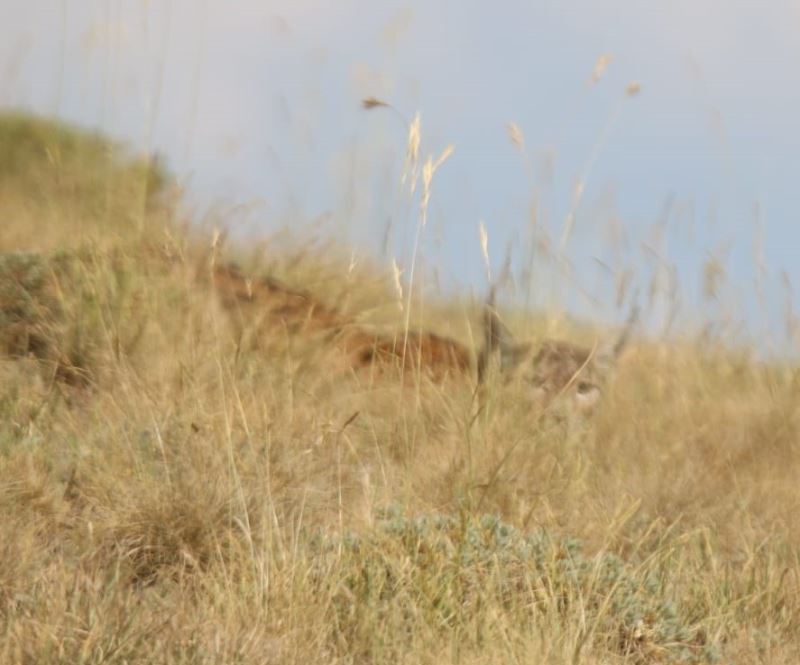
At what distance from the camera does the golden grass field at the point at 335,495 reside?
3037 mm

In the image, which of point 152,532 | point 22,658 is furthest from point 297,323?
point 22,658

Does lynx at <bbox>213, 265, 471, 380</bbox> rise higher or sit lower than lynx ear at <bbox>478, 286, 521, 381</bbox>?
lower

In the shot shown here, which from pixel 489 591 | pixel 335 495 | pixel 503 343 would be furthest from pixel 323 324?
pixel 489 591

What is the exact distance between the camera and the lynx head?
506cm

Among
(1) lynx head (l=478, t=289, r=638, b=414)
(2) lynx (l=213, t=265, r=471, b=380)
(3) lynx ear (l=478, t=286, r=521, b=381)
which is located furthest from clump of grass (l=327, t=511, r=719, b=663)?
(2) lynx (l=213, t=265, r=471, b=380)

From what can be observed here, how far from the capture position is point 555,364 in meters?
5.43

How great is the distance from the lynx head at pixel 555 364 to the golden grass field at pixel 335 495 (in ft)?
0.32

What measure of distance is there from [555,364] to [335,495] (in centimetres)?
159

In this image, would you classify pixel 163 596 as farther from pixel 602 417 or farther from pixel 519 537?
pixel 602 417

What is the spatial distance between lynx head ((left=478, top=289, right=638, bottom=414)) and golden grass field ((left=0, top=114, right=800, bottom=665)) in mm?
99

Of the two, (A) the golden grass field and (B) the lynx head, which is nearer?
(A) the golden grass field

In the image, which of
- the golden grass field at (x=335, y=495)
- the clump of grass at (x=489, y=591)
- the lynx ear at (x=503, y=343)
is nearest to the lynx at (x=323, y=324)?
the golden grass field at (x=335, y=495)

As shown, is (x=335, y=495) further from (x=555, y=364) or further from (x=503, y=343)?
(x=555, y=364)

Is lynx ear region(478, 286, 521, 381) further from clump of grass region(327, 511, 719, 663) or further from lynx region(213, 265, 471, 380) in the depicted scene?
clump of grass region(327, 511, 719, 663)
